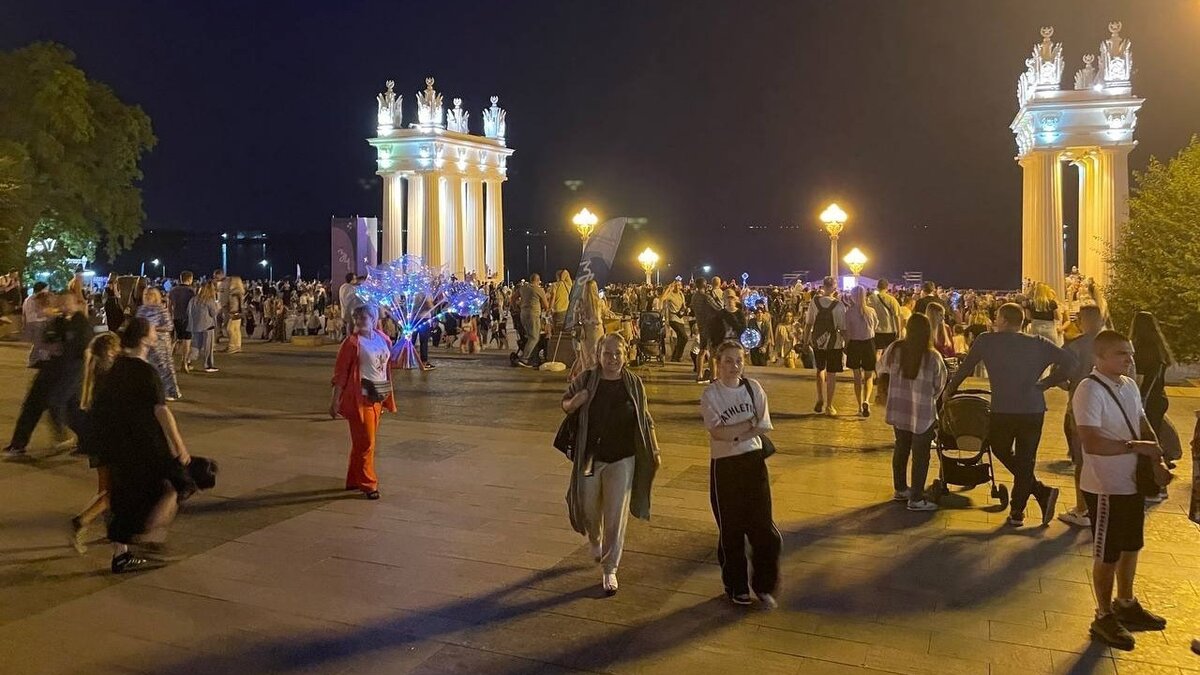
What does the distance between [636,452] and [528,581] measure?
1.06 metres

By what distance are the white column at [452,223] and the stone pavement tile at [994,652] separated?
1527 inches

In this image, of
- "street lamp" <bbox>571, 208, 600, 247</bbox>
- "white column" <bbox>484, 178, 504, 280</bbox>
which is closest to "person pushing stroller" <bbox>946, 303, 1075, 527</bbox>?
"street lamp" <bbox>571, 208, 600, 247</bbox>

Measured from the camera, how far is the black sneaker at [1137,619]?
188 inches

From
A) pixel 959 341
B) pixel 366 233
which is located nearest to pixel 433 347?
pixel 366 233

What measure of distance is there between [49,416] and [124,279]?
1146 cm

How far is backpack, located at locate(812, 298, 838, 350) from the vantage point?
36.9 ft

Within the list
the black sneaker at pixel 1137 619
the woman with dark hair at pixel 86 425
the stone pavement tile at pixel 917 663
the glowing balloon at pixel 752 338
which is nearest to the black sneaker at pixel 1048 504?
the black sneaker at pixel 1137 619

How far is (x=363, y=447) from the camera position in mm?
7477

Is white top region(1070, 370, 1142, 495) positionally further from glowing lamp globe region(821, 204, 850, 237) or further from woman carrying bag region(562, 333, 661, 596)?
glowing lamp globe region(821, 204, 850, 237)

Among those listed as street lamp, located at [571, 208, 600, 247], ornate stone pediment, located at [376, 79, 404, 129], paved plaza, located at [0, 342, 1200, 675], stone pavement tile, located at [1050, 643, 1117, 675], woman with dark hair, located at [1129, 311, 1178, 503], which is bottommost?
stone pavement tile, located at [1050, 643, 1117, 675]

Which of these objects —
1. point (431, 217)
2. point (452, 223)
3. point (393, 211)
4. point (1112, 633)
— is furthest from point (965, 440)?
point (393, 211)

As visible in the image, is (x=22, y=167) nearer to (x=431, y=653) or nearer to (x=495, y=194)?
(x=495, y=194)

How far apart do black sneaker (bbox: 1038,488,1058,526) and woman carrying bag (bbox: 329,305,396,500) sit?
17.1ft

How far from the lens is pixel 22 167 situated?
87.6ft
